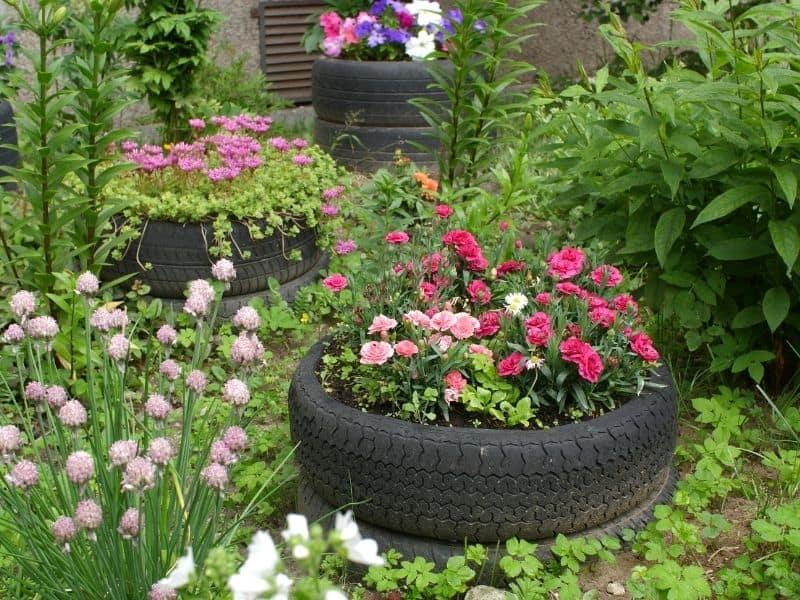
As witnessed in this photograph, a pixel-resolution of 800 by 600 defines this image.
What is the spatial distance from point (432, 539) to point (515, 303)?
0.73 m

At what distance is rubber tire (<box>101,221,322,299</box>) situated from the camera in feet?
12.8

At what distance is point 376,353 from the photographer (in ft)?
8.04

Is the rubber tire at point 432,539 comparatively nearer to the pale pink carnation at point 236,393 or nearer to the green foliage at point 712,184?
the pale pink carnation at point 236,393

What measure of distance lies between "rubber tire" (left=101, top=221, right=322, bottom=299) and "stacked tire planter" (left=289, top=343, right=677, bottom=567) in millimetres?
1562

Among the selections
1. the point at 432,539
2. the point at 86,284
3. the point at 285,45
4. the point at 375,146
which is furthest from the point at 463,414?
the point at 285,45

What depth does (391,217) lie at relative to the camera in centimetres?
441

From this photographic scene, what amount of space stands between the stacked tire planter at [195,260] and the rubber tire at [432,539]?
154 centimetres

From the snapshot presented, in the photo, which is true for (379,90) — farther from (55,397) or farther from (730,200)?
(55,397)

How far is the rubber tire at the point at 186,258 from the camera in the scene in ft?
12.8

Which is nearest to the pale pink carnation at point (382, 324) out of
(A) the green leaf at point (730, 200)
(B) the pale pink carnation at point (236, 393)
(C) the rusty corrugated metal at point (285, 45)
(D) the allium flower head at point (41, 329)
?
(B) the pale pink carnation at point (236, 393)

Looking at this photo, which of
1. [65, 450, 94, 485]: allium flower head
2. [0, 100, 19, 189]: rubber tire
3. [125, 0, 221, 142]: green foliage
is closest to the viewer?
[65, 450, 94, 485]: allium flower head

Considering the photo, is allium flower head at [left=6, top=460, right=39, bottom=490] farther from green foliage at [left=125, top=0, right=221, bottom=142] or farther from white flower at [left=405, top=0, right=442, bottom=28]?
white flower at [left=405, top=0, right=442, bottom=28]

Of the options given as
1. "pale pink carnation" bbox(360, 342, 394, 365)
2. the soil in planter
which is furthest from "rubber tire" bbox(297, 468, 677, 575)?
"pale pink carnation" bbox(360, 342, 394, 365)

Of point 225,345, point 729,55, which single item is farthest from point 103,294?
point 729,55
